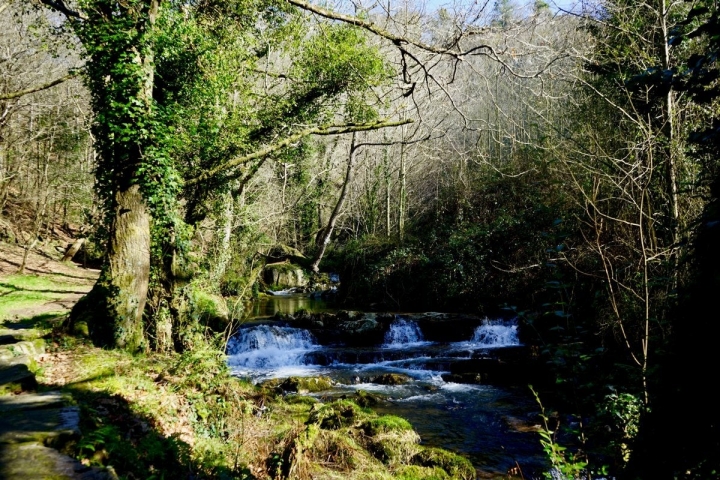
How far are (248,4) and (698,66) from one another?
453 inches

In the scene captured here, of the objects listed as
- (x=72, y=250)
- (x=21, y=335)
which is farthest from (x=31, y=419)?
(x=72, y=250)

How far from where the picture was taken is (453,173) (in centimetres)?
2545

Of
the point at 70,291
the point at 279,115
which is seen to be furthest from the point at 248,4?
the point at 70,291

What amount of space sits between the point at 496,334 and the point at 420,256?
19.5ft

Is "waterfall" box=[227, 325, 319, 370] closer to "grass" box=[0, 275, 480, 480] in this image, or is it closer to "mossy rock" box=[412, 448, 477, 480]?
"grass" box=[0, 275, 480, 480]

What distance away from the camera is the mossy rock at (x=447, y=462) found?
6.34m

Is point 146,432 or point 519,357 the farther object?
point 519,357

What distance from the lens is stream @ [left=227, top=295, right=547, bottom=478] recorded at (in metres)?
7.87

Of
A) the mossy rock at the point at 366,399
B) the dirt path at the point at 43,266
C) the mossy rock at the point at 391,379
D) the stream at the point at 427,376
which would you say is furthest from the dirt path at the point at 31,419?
the dirt path at the point at 43,266

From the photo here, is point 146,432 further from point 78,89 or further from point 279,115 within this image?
point 78,89

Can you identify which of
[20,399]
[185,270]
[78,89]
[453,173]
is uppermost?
[78,89]

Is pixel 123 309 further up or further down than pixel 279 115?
further down

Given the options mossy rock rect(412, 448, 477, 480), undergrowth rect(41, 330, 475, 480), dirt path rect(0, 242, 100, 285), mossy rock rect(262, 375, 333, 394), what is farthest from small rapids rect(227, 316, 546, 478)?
dirt path rect(0, 242, 100, 285)

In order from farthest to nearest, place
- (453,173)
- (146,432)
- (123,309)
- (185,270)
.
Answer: (453,173) → (185,270) → (123,309) → (146,432)
